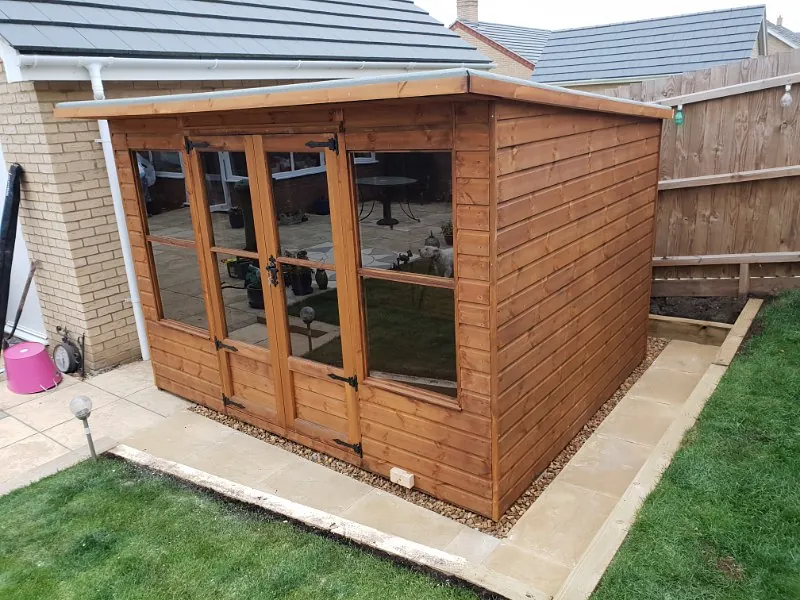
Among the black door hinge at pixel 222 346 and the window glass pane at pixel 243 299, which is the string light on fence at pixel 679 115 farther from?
the black door hinge at pixel 222 346

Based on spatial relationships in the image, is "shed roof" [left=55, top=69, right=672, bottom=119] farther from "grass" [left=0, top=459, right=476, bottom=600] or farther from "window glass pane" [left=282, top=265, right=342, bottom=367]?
"grass" [left=0, top=459, right=476, bottom=600]

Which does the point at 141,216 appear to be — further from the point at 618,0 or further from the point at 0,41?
the point at 618,0

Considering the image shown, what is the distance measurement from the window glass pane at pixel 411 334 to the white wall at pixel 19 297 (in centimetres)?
446

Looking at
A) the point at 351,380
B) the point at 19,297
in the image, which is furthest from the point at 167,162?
the point at 19,297

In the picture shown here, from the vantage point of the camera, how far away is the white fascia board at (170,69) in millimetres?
4852

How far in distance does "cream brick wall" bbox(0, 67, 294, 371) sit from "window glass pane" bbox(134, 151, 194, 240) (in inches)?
41.1

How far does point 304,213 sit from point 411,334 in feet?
3.41

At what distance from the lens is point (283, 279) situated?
4180 mm

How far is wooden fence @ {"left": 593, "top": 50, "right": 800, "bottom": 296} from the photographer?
571cm

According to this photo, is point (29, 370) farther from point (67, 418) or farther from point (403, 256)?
point (403, 256)

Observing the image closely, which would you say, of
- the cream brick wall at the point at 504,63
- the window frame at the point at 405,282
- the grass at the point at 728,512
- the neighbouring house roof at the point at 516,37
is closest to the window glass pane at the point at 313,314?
the window frame at the point at 405,282

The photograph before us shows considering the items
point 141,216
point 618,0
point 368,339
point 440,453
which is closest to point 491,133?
point 368,339

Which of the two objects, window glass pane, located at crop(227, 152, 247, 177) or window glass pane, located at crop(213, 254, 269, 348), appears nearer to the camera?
window glass pane, located at crop(227, 152, 247, 177)

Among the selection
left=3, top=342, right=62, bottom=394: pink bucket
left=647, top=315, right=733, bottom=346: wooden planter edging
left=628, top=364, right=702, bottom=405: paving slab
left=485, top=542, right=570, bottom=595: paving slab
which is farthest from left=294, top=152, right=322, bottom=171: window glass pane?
left=647, top=315, right=733, bottom=346: wooden planter edging
